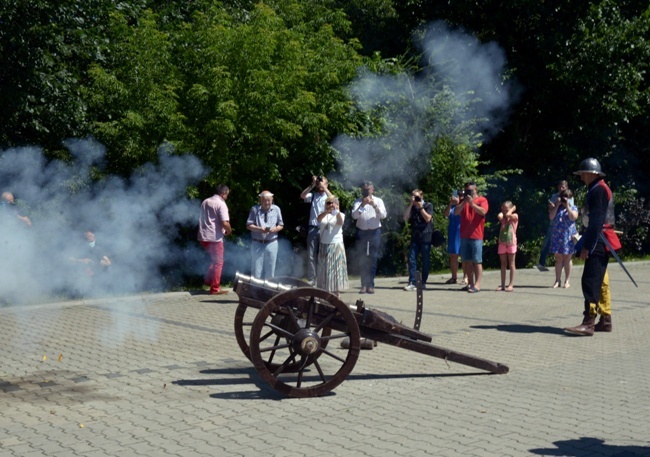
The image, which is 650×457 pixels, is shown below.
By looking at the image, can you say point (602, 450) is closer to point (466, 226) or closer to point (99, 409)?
point (99, 409)

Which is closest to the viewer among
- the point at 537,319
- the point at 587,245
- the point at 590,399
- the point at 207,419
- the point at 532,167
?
the point at 207,419

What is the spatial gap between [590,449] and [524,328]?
5.46 meters

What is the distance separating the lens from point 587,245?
10.5 meters

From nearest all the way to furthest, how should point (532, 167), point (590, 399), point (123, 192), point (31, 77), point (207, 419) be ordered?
point (207, 419) → point (590, 399) → point (123, 192) → point (31, 77) → point (532, 167)

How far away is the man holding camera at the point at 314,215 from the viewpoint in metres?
14.1

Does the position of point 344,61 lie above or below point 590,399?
above

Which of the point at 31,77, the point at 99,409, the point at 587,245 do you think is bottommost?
the point at 99,409

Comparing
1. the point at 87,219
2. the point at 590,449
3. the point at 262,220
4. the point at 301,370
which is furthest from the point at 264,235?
the point at 590,449

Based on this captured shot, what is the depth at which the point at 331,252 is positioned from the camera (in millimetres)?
13375

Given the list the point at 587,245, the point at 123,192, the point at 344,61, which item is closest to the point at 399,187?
the point at 344,61

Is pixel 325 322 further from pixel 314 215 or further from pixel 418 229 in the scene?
pixel 418 229

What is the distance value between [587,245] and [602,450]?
4.96 metres

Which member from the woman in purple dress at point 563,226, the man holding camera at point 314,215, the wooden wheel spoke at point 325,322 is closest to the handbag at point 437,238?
the woman in purple dress at point 563,226

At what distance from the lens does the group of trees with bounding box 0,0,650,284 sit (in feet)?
49.0
